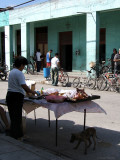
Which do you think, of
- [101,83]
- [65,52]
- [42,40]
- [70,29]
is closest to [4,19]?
[42,40]

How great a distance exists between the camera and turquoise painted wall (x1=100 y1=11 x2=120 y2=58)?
18219 mm

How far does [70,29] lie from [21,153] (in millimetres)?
18253

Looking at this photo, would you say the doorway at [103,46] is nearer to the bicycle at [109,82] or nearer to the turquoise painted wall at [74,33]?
the turquoise painted wall at [74,33]

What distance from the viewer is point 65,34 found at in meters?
22.7

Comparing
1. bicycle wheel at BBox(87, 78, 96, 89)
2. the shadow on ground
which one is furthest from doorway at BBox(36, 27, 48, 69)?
the shadow on ground

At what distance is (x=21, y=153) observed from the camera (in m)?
4.60

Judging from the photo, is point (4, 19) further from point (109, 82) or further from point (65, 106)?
point (65, 106)

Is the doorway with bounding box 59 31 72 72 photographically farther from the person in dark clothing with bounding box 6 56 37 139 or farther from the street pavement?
the person in dark clothing with bounding box 6 56 37 139

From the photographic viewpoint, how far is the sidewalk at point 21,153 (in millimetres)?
4418

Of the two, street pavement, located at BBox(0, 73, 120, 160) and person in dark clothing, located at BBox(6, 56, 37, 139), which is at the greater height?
person in dark clothing, located at BBox(6, 56, 37, 139)

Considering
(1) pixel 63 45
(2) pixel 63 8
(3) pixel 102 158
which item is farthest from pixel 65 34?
(3) pixel 102 158

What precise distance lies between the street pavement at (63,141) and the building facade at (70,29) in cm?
909

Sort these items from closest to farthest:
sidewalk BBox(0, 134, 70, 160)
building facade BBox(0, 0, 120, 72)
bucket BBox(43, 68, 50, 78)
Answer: sidewalk BBox(0, 134, 70, 160), building facade BBox(0, 0, 120, 72), bucket BBox(43, 68, 50, 78)

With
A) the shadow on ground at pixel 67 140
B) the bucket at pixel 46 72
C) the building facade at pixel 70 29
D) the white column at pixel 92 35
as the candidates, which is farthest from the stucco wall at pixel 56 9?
the shadow on ground at pixel 67 140
